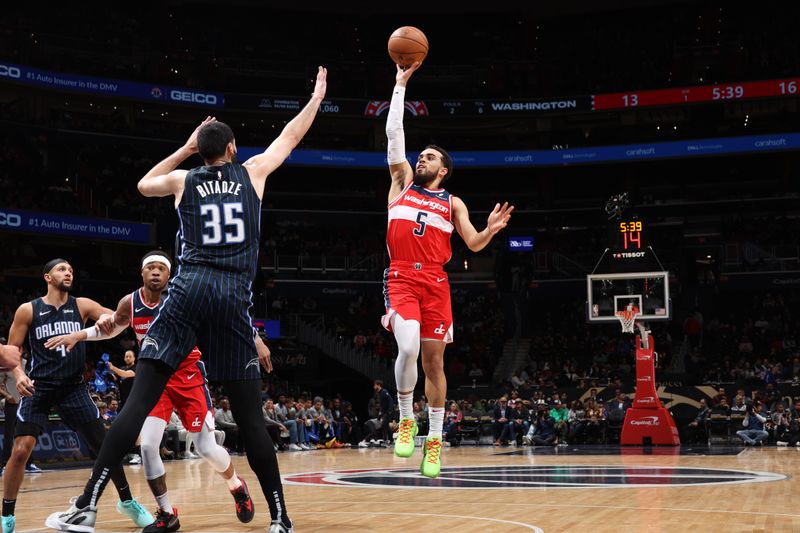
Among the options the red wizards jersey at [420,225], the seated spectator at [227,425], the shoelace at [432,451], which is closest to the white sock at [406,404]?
the shoelace at [432,451]

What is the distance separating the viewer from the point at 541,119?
41406mm

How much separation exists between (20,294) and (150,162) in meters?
8.56

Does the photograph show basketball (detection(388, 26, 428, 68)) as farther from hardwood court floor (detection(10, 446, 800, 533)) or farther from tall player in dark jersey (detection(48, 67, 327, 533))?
hardwood court floor (detection(10, 446, 800, 533))

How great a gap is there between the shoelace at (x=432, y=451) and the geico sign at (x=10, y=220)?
78.8 ft

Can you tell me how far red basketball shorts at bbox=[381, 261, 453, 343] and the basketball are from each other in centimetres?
176

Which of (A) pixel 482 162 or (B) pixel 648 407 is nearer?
(B) pixel 648 407

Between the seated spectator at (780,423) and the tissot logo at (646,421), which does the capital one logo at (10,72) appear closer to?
the tissot logo at (646,421)

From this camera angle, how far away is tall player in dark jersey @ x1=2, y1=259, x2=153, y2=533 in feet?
22.4

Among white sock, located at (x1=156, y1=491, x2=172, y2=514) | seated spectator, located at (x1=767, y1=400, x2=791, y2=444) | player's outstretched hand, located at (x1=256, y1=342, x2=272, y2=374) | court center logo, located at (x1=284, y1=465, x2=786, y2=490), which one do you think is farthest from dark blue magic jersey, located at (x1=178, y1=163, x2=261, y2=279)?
seated spectator, located at (x1=767, y1=400, x2=791, y2=444)

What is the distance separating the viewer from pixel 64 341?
653 cm

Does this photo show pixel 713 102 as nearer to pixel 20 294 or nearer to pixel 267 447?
pixel 20 294

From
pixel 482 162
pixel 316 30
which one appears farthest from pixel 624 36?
pixel 316 30

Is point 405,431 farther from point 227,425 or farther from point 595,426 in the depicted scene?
point 595,426

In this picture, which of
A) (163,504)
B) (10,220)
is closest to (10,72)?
(10,220)
